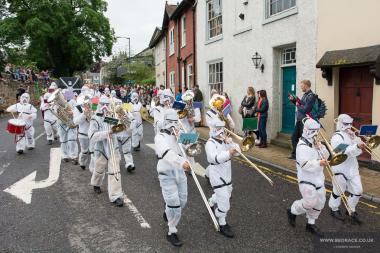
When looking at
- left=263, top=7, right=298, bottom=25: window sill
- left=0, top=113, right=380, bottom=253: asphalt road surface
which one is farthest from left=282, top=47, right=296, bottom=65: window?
left=0, top=113, right=380, bottom=253: asphalt road surface

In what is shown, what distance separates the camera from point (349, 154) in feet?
19.3

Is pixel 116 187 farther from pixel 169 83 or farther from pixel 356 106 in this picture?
pixel 169 83

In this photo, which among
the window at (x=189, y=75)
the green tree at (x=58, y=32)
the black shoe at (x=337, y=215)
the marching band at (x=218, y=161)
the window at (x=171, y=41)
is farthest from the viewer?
the green tree at (x=58, y=32)

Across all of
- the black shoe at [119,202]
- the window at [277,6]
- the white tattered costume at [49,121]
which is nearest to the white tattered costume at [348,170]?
the black shoe at [119,202]

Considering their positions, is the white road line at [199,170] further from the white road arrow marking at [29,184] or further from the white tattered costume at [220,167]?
the white tattered costume at [220,167]

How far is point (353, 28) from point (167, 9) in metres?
19.3

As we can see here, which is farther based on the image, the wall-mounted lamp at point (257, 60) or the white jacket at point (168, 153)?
the wall-mounted lamp at point (257, 60)

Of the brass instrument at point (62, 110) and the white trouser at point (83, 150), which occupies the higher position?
the brass instrument at point (62, 110)

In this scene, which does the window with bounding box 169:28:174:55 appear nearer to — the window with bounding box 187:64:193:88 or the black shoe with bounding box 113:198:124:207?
the window with bounding box 187:64:193:88

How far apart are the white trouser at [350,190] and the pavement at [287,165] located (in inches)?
45.8

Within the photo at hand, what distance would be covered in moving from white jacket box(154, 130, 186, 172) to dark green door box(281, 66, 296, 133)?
7648 mm

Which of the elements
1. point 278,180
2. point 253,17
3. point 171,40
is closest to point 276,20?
point 253,17

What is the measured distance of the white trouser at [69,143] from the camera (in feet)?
34.7

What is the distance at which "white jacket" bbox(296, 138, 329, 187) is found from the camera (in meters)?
5.35
